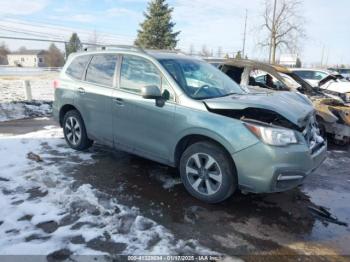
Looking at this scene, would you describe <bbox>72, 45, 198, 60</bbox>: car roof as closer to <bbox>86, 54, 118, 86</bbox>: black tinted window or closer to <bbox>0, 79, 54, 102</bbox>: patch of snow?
<bbox>86, 54, 118, 86</bbox>: black tinted window

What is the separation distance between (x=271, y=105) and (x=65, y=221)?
276cm

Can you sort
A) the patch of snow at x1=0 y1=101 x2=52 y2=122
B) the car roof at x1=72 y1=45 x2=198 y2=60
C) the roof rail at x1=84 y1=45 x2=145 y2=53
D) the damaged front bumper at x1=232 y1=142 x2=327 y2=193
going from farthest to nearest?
the patch of snow at x1=0 y1=101 x2=52 y2=122, the roof rail at x1=84 y1=45 x2=145 y2=53, the car roof at x1=72 y1=45 x2=198 y2=60, the damaged front bumper at x1=232 y1=142 x2=327 y2=193

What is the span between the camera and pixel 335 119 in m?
6.83

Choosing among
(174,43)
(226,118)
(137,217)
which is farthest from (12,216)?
(174,43)

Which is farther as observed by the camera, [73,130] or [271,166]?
[73,130]

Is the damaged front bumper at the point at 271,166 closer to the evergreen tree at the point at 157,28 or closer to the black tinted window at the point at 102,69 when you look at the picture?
the black tinted window at the point at 102,69

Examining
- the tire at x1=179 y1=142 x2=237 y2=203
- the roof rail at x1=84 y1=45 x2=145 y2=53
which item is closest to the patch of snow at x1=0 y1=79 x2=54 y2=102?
the roof rail at x1=84 y1=45 x2=145 y2=53

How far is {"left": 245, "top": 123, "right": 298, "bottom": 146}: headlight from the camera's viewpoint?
142 inches

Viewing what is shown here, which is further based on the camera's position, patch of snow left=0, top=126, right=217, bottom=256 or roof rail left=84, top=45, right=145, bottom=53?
roof rail left=84, top=45, right=145, bottom=53

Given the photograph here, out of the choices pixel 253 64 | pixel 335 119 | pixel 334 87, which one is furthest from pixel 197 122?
pixel 334 87

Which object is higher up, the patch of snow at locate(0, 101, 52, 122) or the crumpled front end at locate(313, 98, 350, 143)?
the crumpled front end at locate(313, 98, 350, 143)

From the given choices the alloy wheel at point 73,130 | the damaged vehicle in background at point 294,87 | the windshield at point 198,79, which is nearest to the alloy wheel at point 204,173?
the windshield at point 198,79

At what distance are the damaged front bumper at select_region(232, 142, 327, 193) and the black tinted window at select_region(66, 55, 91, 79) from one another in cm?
328

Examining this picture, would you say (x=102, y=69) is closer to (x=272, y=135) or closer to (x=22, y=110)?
(x=272, y=135)
